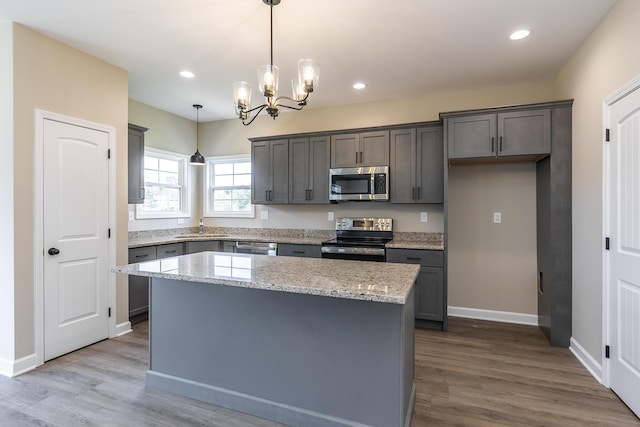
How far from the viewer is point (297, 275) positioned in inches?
76.5

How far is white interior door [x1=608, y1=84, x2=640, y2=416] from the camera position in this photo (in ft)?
6.97

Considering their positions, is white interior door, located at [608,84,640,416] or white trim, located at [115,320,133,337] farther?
white trim, located at [115,320,133,337]

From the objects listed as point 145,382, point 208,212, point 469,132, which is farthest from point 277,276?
point 208,212

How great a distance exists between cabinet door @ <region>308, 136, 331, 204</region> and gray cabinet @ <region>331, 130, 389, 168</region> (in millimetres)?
97

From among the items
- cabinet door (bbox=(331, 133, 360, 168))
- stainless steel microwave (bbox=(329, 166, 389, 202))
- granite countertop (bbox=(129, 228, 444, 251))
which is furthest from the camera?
cabinet door (bbox=(331, 133, 360, 168))

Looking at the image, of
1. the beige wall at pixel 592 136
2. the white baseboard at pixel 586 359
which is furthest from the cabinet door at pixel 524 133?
the white baseboard at pixel 586 359

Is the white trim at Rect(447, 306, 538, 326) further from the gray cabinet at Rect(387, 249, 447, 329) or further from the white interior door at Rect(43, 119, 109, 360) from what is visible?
the white interior door at Rect(43, 119, 109, 360)

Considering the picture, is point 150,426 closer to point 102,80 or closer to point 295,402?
point 295,402

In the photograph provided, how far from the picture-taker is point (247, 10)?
2.44m

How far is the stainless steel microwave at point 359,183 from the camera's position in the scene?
4.07 meters

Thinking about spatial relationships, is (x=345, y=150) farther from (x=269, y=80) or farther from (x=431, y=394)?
(x=431, y=394)

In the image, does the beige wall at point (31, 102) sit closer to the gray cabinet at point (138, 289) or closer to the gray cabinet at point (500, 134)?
the gray cabinet at point (138, 289)

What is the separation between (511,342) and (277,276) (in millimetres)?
2713

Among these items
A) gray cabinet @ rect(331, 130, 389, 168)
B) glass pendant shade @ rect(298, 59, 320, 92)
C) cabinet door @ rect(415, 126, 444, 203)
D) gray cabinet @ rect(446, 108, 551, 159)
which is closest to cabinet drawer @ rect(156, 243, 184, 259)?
gray cabinet @ rect(331, 130, 389, 168)
